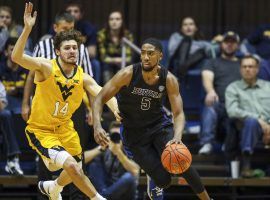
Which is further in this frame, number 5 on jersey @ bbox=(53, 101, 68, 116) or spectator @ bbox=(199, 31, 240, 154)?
spectator @ bbox=(199, 31, 240, 154)

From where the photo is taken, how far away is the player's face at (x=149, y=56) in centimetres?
967

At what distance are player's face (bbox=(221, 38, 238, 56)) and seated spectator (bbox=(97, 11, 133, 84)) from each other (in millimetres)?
1398

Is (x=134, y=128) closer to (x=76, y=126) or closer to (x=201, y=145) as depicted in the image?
(x=76, y=126)

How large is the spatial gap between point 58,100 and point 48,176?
3.81 feet

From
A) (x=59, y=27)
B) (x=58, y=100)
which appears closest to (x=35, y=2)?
(x=59, y=27)

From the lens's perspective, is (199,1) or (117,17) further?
(199,1)

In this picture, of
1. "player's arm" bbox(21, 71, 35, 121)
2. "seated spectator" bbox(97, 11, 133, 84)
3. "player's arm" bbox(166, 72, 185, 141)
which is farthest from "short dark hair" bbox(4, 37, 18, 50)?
"player's arm" bbox(166, 72, 185, 141)

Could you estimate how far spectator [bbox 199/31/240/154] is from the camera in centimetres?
1239

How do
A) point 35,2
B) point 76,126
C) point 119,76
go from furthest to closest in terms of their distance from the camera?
point 35,2
point 76,126
point 119,76

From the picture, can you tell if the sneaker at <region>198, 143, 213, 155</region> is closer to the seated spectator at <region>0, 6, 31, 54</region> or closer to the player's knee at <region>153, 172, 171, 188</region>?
the player's knee at <region>153, 172, 171, 188</region>

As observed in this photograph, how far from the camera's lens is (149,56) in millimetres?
9703

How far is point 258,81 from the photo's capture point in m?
12.7

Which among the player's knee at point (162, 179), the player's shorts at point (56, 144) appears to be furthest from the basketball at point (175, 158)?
the player's shorts at point (56, 144)

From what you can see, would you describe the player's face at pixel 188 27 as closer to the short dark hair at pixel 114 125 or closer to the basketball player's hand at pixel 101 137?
the short dark hair at pixel 114 125
